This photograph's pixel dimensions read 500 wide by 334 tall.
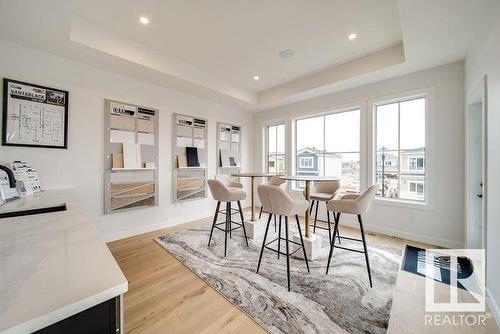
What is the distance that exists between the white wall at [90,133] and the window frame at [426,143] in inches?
139

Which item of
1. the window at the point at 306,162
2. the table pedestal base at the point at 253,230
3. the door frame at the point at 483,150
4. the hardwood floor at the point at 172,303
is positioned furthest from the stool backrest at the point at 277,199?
the window at the point at 306,162

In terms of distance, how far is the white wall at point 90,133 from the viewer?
253 centimetres

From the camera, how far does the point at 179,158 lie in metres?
3.92

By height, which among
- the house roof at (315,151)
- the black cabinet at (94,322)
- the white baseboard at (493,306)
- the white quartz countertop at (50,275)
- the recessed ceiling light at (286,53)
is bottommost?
the white baseboard at (493,306)

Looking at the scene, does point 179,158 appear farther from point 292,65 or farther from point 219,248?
point 292,65

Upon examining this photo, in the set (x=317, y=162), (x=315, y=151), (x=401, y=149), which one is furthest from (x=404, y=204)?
(x=315, y=151)

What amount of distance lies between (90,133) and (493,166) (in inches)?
183

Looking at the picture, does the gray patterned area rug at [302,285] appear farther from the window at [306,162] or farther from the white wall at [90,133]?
the window at [306,162]

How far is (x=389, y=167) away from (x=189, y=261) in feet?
11.6

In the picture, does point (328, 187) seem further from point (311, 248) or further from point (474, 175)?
point (474, 175)

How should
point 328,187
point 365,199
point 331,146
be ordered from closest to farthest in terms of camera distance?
point 365,199, point 328,187, point 331,146

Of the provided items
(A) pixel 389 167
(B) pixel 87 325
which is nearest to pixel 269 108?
(A) pixel 389 167

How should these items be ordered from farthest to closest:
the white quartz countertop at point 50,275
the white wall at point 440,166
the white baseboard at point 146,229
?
the white baseboard at point 146,229 → the white wall at point 440,166 → the white quartz countertop at point 50,275

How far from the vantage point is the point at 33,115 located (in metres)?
2.53
